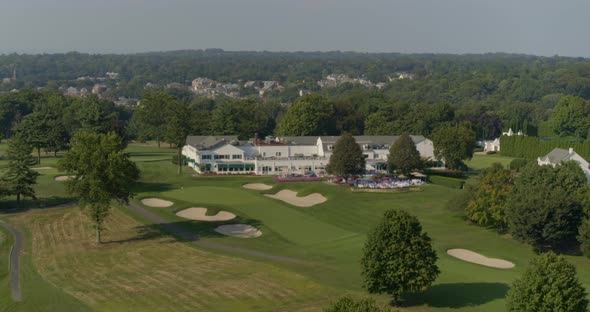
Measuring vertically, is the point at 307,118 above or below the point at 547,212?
above

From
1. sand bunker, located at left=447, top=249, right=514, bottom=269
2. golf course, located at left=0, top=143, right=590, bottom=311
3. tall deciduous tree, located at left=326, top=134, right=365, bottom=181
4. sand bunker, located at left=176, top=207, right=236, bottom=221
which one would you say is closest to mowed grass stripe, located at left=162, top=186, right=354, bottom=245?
golf course, located at left=0, top=143, right=590, bottom=311

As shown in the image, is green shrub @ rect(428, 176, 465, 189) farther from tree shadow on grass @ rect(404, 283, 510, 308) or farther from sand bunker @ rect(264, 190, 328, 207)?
tree shadow on grass @ rect(404, 283, 510, 308)

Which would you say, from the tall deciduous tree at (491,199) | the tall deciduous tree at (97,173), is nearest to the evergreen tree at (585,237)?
the tall deciduous tree at (491,199)

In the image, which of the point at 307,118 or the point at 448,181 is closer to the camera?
the point at 448,181

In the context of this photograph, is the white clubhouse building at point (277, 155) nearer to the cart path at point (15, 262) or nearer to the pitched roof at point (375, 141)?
the pitched roof at point (375, 141)

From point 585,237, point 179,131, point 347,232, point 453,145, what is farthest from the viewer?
point 179,131

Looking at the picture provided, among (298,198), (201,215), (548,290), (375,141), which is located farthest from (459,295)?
(375,141)

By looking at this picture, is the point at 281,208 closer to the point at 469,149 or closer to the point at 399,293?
the point at 399,293

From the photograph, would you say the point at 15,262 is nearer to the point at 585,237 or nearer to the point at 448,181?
the point at 585,237

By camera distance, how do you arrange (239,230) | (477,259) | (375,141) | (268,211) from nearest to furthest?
(477,259) → (239,230) → (268,211) → (375,141)
